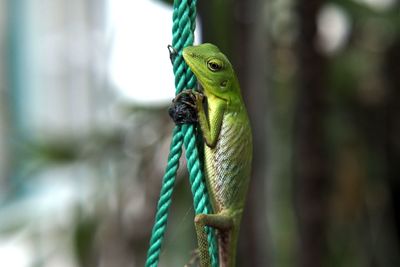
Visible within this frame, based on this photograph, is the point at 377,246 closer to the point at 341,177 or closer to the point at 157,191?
the point at 341,177

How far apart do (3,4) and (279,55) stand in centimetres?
234

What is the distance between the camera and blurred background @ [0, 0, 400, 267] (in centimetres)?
273

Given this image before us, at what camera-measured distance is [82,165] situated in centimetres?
349

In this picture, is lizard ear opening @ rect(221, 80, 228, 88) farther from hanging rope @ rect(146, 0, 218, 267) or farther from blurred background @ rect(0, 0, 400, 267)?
blurred background @ rect(0, 0, 400, 267)

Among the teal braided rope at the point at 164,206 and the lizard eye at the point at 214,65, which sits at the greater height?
the lizard eye at the point at 214,65

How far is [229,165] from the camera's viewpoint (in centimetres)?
160

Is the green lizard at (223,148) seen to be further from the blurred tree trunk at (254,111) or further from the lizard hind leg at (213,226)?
the blurred tree trunk at (254,111)

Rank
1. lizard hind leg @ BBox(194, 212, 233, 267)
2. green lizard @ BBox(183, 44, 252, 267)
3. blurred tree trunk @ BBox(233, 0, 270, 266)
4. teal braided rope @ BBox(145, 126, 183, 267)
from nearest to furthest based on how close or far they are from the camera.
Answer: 1. teal braided rope @ BBox(145, 126, 183, 267)
2. lizard hind leg @ BBox(194, 212, 233, 267)
3. green lizard @ BBox(183, 44, 252, 267)
4. blurred tree trunk @ BBox(233, 0, 270, 266)

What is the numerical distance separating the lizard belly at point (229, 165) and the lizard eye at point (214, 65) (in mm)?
121

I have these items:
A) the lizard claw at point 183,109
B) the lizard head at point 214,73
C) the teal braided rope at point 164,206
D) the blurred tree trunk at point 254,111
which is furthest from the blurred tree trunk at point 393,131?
the teal braided rope at point 164,206

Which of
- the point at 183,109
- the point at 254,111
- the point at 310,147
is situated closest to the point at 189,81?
the point at 183,109

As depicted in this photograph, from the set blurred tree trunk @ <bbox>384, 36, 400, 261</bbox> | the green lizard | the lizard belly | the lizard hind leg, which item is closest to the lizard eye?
the green lizard

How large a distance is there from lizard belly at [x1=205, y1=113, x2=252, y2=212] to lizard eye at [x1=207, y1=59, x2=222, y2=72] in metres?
0.12

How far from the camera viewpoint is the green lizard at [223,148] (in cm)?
159
